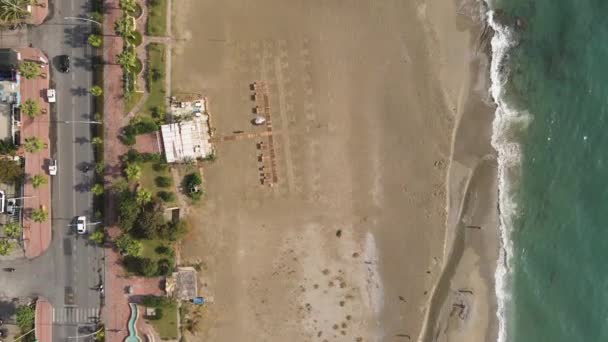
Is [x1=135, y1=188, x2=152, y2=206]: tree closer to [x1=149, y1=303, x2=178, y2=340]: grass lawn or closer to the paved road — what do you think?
the paved road

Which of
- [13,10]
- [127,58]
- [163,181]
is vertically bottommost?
[163,181]

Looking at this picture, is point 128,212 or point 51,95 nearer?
point 128,212

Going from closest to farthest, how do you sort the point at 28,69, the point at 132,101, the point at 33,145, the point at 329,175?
the point at 28,69 → the point at 33,145 → the point at 132,101 → the point at 329,175

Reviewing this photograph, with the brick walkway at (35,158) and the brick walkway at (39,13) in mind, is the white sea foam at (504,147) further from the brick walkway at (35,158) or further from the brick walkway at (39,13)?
the brick walkway at (35,158)

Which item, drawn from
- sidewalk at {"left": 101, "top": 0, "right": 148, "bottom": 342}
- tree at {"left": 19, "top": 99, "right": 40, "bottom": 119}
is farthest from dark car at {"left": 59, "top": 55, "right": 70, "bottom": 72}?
tree at {"left": 19, "top": 99, "right": 40, "bottom": 119}

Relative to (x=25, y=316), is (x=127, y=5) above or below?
above

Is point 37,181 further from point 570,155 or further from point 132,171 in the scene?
point 570,155

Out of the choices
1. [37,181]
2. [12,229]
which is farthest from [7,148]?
[12,229]

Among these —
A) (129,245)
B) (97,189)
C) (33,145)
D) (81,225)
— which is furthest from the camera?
(81,225)
